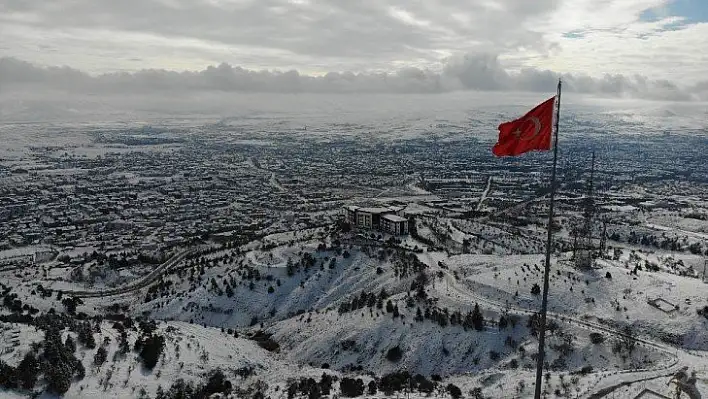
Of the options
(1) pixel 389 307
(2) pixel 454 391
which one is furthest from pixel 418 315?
(2) pixel 454 391

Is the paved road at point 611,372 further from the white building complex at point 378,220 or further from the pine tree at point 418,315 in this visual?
the white building complex at point 378,220

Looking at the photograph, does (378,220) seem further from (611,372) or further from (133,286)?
(611,372)

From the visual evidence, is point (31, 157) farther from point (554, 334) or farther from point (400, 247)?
point (554, 334)

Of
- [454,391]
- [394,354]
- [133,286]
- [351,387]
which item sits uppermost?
[454,391]

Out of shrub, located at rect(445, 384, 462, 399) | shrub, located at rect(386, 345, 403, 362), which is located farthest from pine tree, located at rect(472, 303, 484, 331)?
shrub, located at rect(445, 384, 462, 399)

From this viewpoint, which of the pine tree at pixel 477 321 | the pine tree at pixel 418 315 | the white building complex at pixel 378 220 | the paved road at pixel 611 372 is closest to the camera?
the paved road at pixel 611 372

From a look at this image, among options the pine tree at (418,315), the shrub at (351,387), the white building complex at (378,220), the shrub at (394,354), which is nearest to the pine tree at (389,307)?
the pine tree at (418,315)

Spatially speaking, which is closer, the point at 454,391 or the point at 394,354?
the point at 454,391

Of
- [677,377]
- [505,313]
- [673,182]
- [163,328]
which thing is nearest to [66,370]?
[163,328]

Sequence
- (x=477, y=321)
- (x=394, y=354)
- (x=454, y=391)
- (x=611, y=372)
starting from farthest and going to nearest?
(x=477, y=321)
(x=394, y=354)
(x=611, y=372)
(x=454, y=391)
